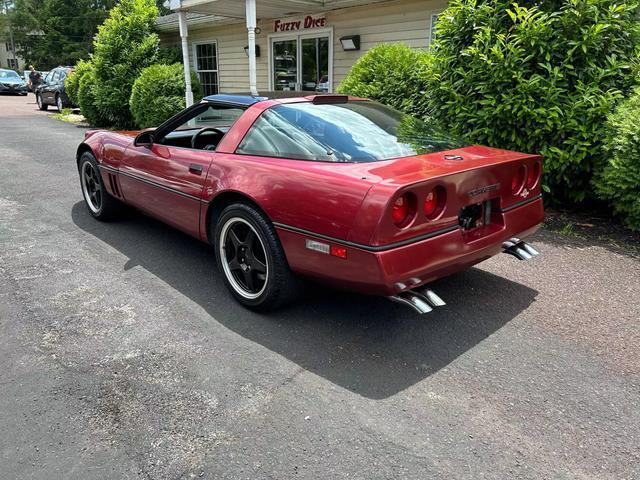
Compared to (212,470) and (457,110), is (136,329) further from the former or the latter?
(457,110)

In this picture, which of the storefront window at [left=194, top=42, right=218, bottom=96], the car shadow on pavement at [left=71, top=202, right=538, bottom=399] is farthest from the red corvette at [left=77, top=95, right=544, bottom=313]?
the storefront window at [left=194, top=42, right=218, bottom=96]

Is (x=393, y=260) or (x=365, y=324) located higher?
(x=393, y=260)

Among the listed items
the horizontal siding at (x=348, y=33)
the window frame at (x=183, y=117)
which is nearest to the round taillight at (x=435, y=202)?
the window frame at (x=183, y=117)

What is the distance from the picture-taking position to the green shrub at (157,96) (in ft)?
39.5

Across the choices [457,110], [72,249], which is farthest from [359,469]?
[457,110]

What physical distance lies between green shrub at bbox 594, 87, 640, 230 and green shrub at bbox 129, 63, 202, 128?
9.89 meters

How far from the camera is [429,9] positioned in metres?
9.11

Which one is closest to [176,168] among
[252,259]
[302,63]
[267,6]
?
[252,259]

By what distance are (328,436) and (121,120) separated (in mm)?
13883

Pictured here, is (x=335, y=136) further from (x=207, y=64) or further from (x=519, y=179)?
(x=207, y=64)

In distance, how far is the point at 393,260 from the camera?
2523 millimetres

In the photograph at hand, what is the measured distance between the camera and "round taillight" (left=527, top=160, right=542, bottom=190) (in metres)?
3.42

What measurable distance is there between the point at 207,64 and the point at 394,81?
33.5 feet

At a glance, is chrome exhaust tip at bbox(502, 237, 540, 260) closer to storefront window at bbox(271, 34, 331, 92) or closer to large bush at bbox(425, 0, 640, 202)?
large bush at bbox(425, 0, 640, 202)
